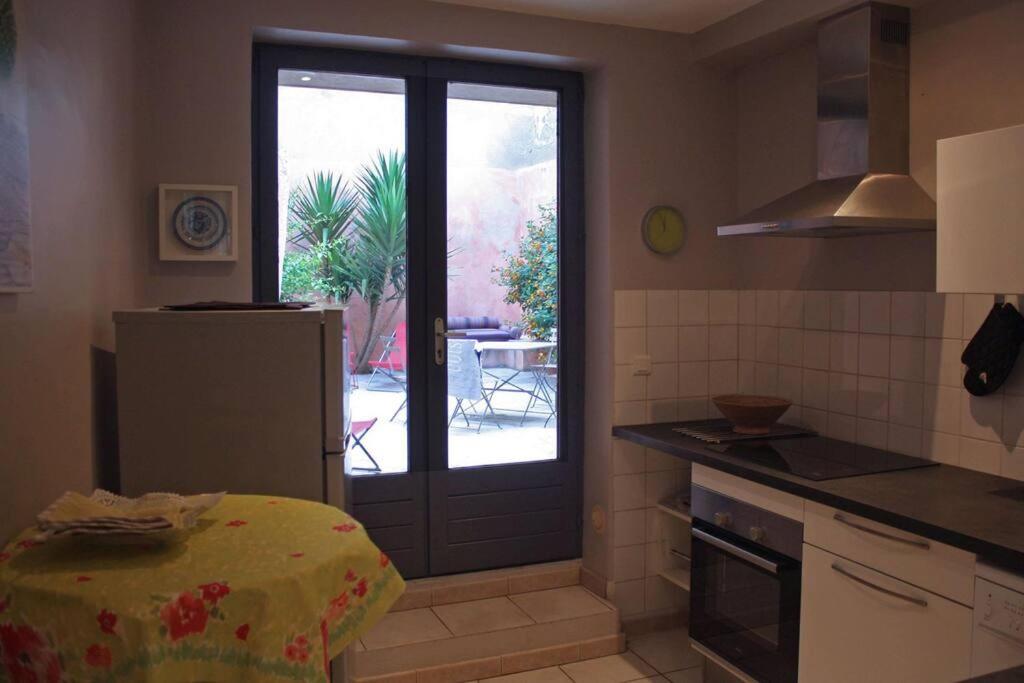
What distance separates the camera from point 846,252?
129 inches

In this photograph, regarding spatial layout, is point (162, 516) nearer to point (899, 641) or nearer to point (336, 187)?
point (899, 641)

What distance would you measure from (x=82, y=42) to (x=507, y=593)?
2615mm

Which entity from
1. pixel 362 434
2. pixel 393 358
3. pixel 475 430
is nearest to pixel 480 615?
pixel 475 430

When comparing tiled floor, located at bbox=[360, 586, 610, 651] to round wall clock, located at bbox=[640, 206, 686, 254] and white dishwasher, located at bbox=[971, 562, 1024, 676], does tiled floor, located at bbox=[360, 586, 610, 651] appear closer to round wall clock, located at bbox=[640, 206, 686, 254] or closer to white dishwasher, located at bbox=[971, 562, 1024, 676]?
round wall clock, located at bbox=[640, 206, 686, 254]

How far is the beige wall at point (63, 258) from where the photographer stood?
1.59 meters

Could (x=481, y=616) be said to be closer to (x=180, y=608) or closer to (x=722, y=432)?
(x=722, y=432)

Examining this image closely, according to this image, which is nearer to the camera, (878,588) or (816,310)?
(878,588)

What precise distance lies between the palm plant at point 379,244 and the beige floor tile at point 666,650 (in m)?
1.64

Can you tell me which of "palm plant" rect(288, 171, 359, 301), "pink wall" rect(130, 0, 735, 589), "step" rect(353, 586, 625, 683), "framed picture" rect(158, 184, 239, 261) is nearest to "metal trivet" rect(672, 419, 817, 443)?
"pink wall" rect(130, 0, 735, 589)

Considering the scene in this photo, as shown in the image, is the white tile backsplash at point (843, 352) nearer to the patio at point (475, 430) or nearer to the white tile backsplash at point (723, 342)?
the white tile backsplash at point (723, 342)

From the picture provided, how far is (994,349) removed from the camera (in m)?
2.56

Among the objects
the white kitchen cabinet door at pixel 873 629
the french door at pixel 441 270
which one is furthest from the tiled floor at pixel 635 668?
the white kitchen cabinet door at pixel 873 629

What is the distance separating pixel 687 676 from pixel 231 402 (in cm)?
212

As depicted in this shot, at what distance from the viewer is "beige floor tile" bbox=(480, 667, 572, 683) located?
3240 millimetres
